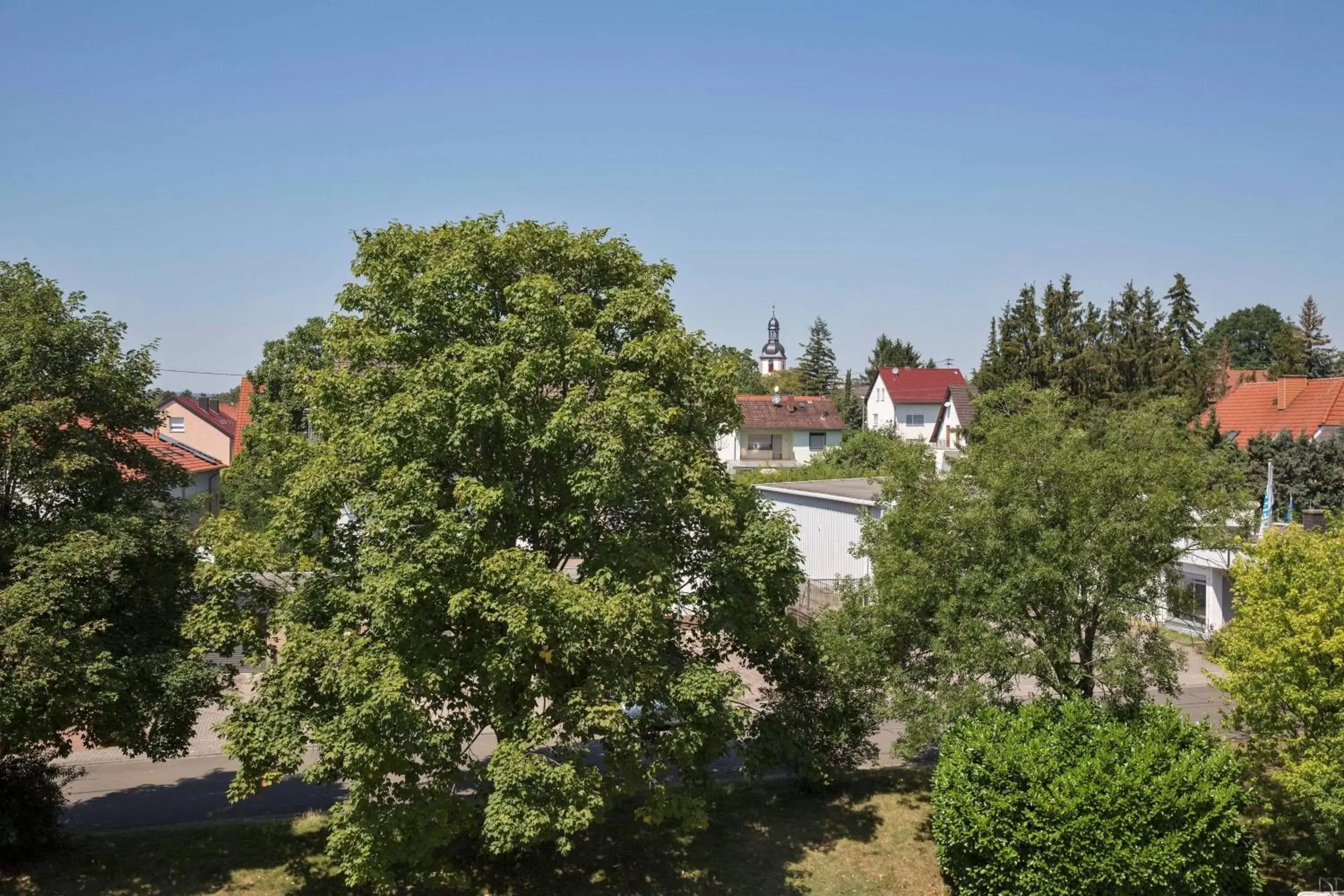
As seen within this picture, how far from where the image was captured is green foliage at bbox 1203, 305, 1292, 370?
117 meters

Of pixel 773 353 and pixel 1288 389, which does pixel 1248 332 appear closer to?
pixel 773 353

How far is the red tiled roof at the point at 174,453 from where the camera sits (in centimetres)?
1559

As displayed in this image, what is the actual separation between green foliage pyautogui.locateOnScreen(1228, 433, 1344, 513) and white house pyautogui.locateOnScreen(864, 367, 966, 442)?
36343 millimetres

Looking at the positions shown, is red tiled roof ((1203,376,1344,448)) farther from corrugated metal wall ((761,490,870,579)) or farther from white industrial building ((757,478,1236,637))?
corrugated metal wall ((761,490,870,579))

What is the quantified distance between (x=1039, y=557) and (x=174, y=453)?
1799 cm

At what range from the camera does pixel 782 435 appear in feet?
214

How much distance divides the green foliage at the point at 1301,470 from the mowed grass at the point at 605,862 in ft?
62.5

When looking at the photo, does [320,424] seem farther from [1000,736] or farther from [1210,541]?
[1210,541]

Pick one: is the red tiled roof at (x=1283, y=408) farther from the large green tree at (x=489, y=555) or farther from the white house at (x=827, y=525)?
the large green tree at (x=489, y=555)

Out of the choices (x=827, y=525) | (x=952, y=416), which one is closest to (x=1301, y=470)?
(x=827, y=525)

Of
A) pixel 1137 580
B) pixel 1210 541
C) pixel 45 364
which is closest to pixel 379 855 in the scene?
pixel 45 364

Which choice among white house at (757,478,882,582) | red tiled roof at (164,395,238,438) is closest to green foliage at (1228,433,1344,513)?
white house at (757,478,882,582)

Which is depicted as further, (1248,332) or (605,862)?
(1248,332)

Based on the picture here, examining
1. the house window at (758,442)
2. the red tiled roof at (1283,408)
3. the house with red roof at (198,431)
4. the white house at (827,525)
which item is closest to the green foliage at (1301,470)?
the red tiled roof at (1283,408)
